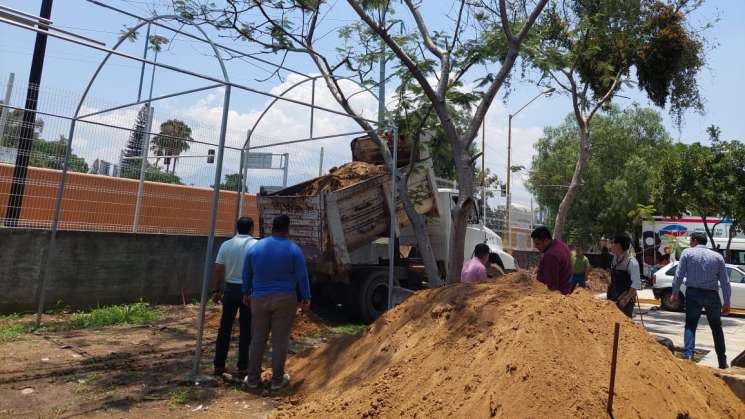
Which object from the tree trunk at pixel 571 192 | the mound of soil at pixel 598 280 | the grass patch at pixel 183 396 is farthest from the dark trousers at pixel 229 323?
the mound of soil at pixel 598 280

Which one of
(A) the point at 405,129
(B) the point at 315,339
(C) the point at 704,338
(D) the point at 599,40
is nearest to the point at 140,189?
(B) the point at 315,339

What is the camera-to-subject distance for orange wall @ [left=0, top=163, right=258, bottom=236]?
26.9 feet

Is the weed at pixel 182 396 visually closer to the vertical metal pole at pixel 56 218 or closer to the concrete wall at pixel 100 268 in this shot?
the vertical metal pole at pixel 56 218

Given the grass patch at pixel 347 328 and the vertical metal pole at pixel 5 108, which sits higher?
the vertical metal pole at pixel 5 108

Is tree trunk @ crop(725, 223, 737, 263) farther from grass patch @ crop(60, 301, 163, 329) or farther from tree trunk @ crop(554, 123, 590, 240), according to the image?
grass patch @ crop(60, 301, 163, 329)

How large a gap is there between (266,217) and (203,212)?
7.71 ft

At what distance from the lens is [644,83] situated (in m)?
12.9

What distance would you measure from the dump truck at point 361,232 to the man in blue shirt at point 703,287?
Result: 118 inches

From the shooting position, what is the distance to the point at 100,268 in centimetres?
895

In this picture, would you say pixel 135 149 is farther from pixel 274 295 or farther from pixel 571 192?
pixel 571 192

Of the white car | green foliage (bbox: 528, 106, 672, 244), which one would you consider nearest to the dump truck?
the white car

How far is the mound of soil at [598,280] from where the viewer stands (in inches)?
846

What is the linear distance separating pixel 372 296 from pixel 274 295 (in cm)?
469

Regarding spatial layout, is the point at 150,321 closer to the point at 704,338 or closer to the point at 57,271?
the point at 57,271
